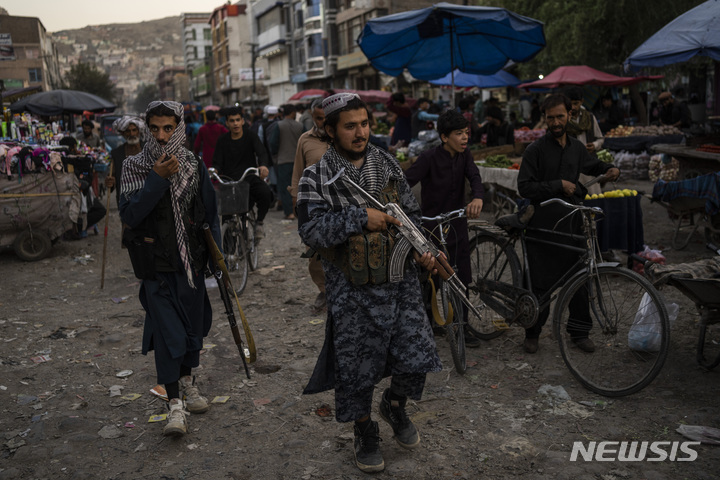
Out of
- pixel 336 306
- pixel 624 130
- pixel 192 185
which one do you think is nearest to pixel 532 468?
pixel 336 306

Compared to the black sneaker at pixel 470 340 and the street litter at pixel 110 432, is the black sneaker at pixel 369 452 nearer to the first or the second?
the street litter at pixel 110 432

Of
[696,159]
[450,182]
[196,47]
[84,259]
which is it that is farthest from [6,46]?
[196,47]

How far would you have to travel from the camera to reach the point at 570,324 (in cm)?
486

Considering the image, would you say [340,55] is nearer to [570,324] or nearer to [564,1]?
[564,1]

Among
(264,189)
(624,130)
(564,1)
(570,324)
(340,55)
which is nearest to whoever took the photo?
(570,324)

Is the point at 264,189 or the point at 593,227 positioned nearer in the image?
the point at 593,227

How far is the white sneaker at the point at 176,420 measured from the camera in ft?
12.5

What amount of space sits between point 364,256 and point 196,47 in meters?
134

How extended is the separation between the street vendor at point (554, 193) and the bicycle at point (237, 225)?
368cm

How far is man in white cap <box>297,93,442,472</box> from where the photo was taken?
308 centimetres

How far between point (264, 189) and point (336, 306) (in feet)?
16.6

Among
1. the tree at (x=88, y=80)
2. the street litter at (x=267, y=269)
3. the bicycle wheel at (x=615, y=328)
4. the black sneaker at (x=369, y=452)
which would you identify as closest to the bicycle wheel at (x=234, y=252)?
the street litter at (x=267, y=269)

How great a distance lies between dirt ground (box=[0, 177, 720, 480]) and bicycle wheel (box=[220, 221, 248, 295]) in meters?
1.20

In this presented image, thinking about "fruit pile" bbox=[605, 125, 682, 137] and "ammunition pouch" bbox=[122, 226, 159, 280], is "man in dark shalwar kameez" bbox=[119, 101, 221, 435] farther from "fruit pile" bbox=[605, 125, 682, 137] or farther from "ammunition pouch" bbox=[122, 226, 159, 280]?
"fruit pile" bbox=[605, 125, 682, 137]
